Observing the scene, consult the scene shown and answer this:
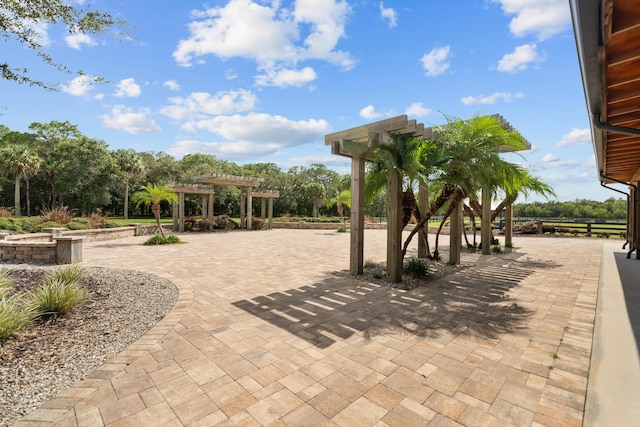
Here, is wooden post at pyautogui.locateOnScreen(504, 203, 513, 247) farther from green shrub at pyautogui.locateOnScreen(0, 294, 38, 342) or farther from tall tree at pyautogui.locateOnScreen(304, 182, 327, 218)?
tall tree at pyautogui.locateOnScreen(304, 182, 327, 218)

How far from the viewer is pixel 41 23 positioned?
4.46 m

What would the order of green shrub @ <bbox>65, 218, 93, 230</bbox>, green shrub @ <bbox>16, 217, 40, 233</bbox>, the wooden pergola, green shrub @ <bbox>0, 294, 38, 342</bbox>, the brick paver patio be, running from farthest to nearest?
green shrub @ <bbox>65, 218, 93, 230</bbox>, green shrub @ <bbox>16, 217, 40, 233</bbox>, green shrub @ <bbox>0, 294, 38, 342</bbox>, the brick paver patio, the wooden pergola

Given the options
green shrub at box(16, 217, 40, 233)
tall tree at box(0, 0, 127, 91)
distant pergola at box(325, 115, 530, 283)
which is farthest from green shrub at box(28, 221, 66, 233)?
distant pergola at box(325, 115, 530, 283)

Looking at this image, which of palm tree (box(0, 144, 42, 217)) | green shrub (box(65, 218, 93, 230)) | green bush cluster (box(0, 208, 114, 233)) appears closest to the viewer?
green bush cluster (box(0, 208, 114, 233))

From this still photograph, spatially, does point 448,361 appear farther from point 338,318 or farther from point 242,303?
point 242,303

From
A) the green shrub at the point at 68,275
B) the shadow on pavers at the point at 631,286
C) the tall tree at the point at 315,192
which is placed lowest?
the shadow on pavers at the point at 631,286

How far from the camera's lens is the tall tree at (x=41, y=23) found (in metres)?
4.12

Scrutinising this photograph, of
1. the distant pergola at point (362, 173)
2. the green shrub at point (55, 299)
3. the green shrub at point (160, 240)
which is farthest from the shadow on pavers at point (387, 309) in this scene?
the green shrub at point (160, 240)

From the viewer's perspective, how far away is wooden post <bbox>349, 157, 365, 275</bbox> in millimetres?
5957

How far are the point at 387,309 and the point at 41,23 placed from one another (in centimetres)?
671

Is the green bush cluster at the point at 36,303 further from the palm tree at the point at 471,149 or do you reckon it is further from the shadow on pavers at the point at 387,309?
the palm tree at the point at 471,149

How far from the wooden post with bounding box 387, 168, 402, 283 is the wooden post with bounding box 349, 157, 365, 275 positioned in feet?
2.19

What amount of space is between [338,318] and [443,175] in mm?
3981

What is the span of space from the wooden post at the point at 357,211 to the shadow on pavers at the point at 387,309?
0.53 m
